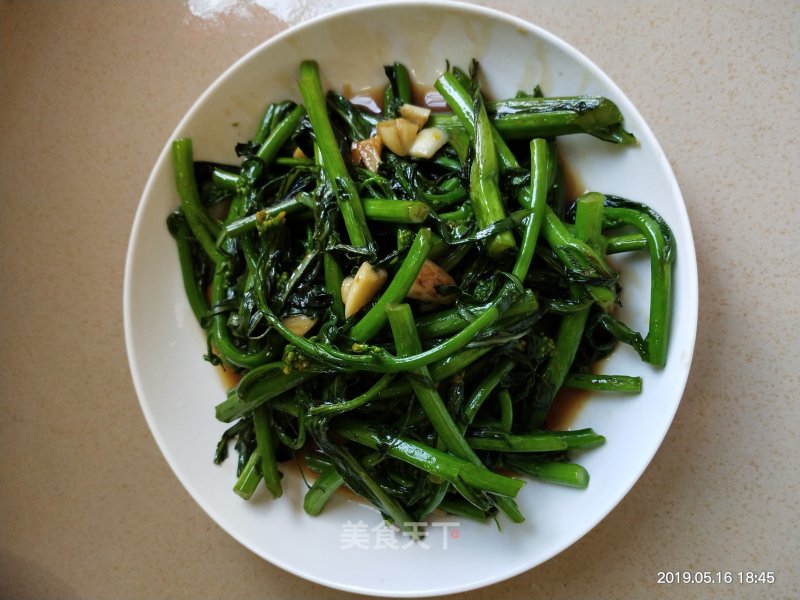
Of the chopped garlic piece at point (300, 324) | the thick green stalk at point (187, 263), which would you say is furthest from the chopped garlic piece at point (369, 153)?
the thick green stalk at point (187, 263)

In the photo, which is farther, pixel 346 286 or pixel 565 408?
pixel 565 408

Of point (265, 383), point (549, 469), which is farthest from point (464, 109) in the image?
point (549, 469)

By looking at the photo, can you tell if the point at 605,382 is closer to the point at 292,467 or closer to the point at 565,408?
the point at 565,408

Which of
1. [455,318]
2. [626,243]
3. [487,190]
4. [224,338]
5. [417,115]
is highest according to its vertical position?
[417,115]

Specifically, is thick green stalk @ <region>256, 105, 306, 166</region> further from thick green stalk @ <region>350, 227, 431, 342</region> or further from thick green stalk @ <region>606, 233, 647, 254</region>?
thick green stalk @ <region>606, 233, 647, 254</region>

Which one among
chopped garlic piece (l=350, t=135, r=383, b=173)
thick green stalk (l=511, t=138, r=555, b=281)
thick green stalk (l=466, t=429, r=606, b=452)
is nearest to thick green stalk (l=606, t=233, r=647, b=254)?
thick green stalk (l=511, t=138, r=555, b=281)

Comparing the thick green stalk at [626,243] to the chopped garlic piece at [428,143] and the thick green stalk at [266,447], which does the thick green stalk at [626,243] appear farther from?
the thick green stalk at [266,447]
